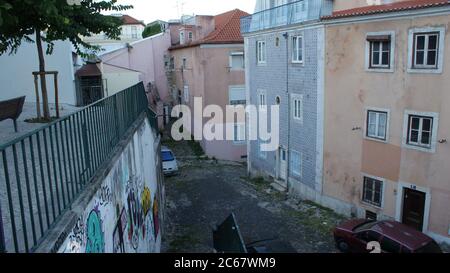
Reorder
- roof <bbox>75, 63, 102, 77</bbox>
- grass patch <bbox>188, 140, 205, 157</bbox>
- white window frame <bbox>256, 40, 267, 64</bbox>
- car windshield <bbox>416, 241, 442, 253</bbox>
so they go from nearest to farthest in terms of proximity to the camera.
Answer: car windshield <bbox>416, 241, 442, 253</bbox> < white window frame <bbox>256, 40, 267, 64</bbox> < roof <bbox>75, 63, 102, 77</bbox> < grass patch <bbox>188, 140, 205, 157</bbox>

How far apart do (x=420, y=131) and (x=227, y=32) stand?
1973 cm

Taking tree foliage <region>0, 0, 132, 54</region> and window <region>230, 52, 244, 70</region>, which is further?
window <region>230, 52, 244, 70</region>

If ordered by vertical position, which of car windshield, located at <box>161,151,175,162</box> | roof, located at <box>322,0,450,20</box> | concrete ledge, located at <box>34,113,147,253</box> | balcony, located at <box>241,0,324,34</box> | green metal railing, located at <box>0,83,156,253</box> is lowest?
car windshield, located at <box>161,151,175,162</box>

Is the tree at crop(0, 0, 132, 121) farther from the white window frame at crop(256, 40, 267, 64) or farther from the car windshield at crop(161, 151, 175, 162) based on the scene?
the car windshield at crop(161, 151, 175, 162)

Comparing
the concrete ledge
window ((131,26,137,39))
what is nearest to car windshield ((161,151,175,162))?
the concrete ledge

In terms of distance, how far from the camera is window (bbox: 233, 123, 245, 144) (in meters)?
31.1

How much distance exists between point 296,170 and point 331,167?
2.86 m

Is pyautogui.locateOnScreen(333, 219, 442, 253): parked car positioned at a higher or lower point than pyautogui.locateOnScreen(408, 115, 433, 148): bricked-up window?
lower

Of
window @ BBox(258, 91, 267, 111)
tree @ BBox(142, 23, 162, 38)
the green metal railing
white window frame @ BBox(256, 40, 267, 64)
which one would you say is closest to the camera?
the green metal railing

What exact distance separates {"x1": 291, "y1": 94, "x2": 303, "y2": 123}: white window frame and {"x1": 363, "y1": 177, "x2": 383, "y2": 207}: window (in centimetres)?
469

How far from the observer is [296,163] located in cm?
2125

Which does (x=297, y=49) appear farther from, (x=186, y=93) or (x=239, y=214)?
(x=186, y=93)

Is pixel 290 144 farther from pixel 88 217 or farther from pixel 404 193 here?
pixel 88 217

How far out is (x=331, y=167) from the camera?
18.7m
